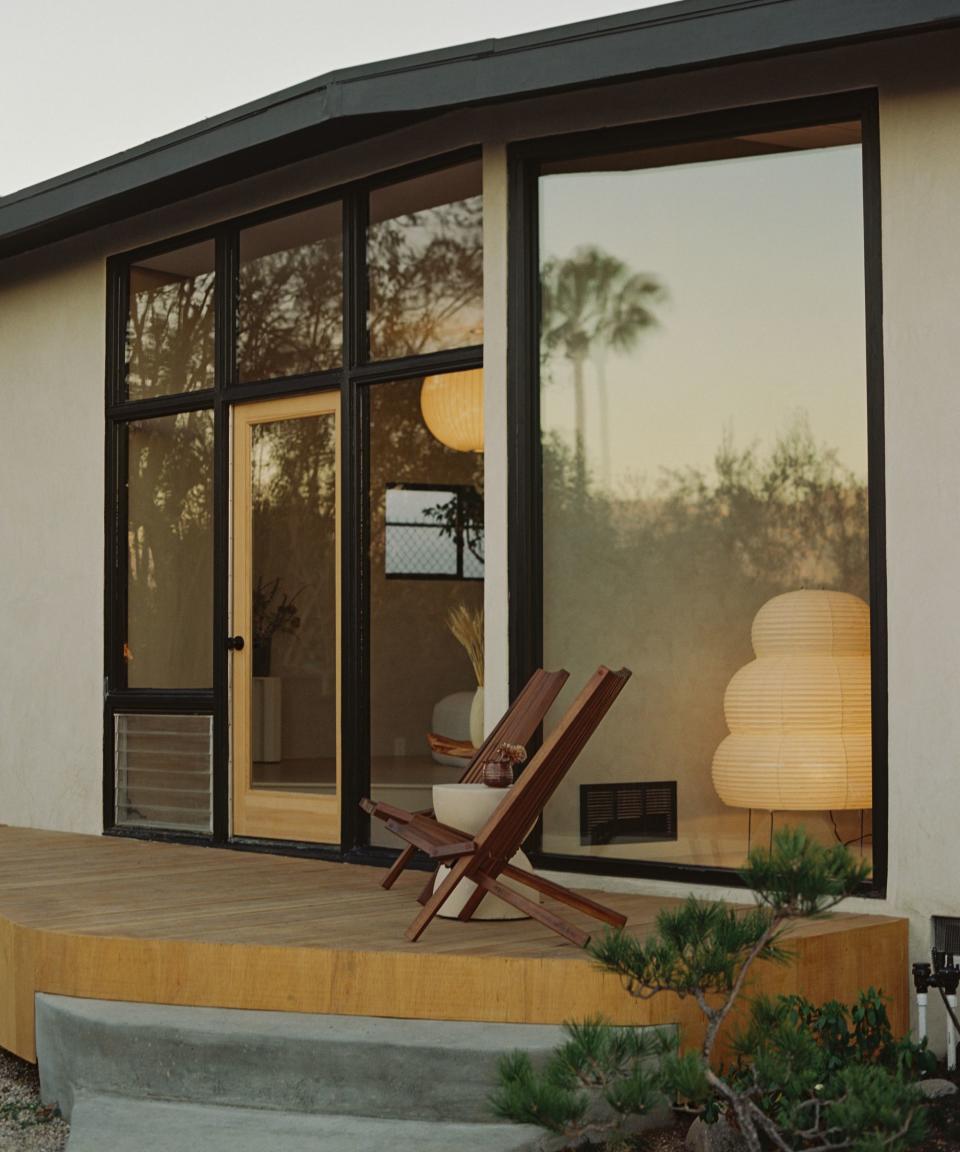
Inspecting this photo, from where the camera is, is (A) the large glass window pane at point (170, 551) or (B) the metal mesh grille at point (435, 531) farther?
(A) the large glass window pane at point (170, 551)

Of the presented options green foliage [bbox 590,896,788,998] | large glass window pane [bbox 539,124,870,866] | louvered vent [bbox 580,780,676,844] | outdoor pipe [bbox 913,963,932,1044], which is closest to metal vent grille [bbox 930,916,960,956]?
outdoor pipe [bbox 913,963,932,1044]

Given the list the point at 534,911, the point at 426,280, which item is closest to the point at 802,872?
the point at 534,911

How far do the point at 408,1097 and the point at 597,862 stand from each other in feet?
5.87

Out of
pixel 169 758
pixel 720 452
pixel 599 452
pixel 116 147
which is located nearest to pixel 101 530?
pixel 169 758

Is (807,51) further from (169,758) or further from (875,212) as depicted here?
(169,758)

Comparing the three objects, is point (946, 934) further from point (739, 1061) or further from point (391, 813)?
point (391, 813)

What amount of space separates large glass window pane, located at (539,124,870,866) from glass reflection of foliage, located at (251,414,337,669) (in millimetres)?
1244

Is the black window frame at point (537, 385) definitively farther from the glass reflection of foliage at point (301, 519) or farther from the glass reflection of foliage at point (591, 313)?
the glass reflection of foliage at point (301, 519)

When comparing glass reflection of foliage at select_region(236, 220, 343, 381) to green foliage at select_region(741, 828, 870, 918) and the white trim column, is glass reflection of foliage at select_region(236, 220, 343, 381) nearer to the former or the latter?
the white trim column

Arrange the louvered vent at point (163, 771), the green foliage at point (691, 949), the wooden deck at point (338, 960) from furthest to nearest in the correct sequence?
the louvered vent at point (163, 771) < the wooden deck at point (338, 960) < the green foliage at point (691, 949)

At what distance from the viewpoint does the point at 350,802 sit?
625 centimetres

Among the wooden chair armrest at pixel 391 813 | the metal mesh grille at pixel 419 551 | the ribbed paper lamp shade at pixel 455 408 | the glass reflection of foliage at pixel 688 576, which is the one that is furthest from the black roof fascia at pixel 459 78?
the wooden chair armrest at pixel 391 813

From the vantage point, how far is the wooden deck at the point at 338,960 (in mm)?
3984

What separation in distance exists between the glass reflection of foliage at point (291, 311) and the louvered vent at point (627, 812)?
2237 mm
